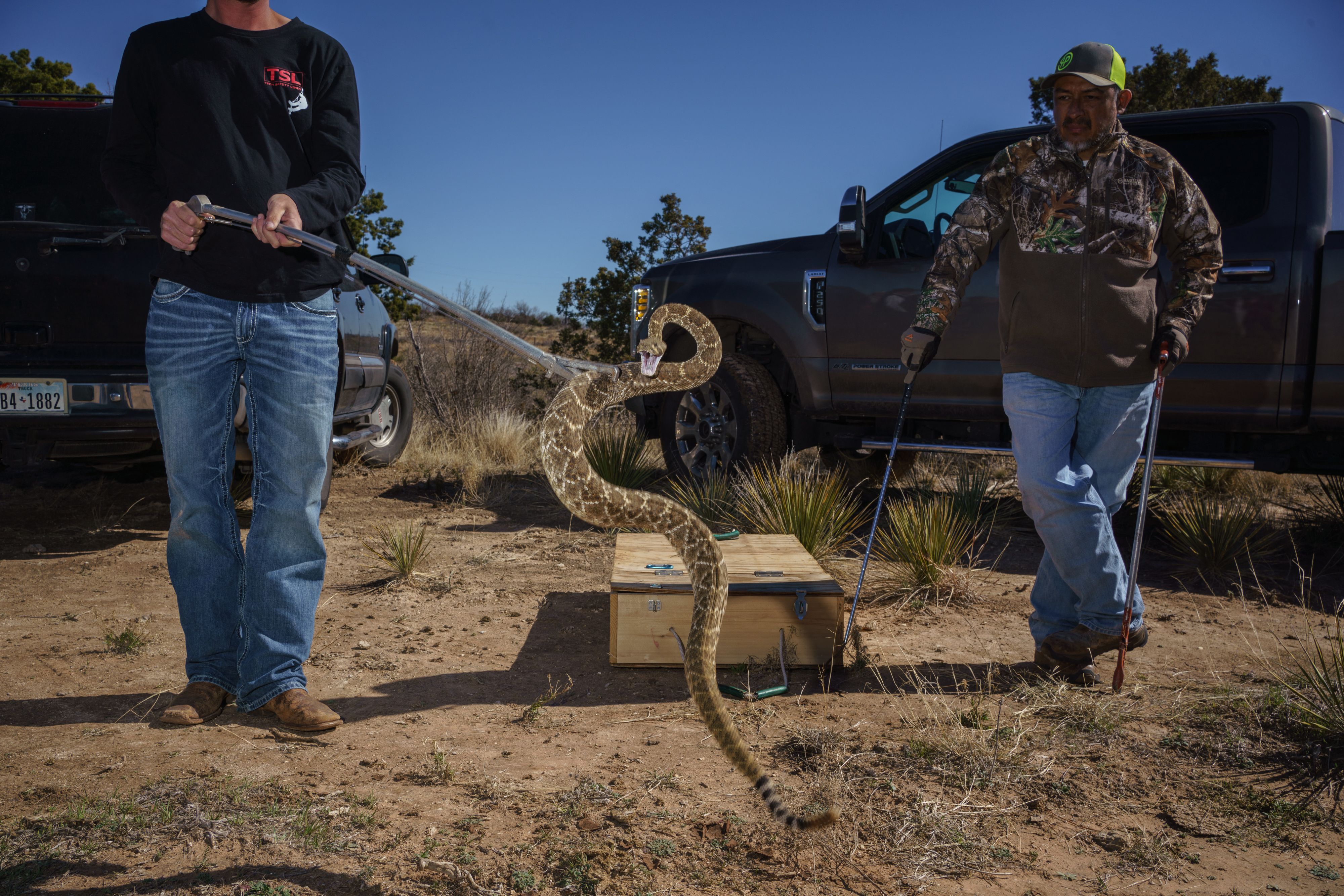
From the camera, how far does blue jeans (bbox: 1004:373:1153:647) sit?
390 centimetres

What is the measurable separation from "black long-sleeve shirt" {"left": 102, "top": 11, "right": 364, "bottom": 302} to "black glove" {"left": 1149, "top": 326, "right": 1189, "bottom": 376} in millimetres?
3257

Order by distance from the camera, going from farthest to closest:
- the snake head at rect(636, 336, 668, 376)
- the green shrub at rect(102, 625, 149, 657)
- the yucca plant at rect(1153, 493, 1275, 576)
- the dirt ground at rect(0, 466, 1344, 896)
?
the yucca plant at rect(1153, 493, 1275, 576)
the green shrub at rect(102, 625, 149, 657)
the dirt ground at rect(0, 466, 1344, 896)
the snake head at rect(636, 336, 668, 376)

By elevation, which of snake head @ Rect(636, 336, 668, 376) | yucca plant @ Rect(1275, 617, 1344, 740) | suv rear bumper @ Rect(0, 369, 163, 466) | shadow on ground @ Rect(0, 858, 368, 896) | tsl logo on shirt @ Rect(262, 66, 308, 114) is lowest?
shadow on ground @ Rect(0, 858, 368, 896)

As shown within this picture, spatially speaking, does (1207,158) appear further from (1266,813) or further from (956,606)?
(1266,813)

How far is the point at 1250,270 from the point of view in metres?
5.45

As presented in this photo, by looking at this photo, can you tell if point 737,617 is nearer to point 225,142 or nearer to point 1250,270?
point 225,142

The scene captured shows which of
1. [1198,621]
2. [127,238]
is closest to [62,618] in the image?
[127,238]

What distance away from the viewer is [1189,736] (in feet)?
11.5

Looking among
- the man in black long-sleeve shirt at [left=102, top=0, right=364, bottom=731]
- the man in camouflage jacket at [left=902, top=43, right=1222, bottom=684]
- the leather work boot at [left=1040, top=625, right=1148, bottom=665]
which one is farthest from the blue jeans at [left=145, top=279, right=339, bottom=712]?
the leather work boot at [left=1040, top=625, right=1148, bottom=665]

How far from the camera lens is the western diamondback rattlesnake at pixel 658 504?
2.16 m

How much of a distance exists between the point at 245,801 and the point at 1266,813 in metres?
3.22

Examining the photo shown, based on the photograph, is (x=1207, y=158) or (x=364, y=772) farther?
(x=1207, y=158)

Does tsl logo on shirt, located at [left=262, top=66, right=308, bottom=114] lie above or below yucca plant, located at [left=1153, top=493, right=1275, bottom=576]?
above

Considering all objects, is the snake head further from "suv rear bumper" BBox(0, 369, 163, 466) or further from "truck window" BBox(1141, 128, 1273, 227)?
"truck window" BBox(1141, 128, 1273, 227)
